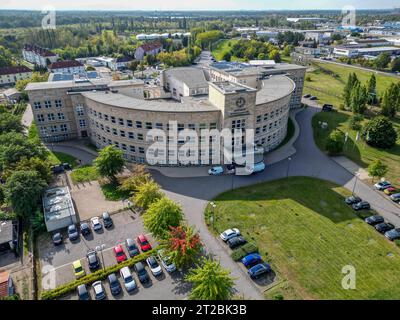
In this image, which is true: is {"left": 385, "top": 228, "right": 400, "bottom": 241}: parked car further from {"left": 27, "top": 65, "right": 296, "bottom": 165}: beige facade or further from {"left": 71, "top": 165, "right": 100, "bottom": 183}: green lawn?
{"left": 71, "top": 165, "right": 100, "bottom": 183}: green lawn

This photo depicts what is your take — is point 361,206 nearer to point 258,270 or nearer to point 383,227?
point 383,227

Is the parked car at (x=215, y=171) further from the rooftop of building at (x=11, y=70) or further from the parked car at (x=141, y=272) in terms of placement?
the rooftop of building at (x=11, y=70)

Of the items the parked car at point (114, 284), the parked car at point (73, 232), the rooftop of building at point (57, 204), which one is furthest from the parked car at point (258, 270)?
the rooftop of building at point (57, 204)

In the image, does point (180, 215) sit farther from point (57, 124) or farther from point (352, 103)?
point (352, 103)

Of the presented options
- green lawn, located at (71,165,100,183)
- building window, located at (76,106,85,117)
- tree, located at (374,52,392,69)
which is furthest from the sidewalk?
tree, located at (374,52,392,69)

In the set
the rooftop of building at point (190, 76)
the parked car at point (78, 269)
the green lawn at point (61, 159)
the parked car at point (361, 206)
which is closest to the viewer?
the parked car at point (78, 269)
